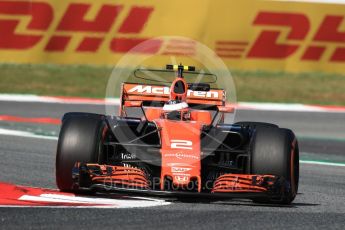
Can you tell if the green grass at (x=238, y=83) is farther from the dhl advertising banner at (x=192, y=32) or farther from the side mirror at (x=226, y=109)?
the side mirror at (x=226, y=109)

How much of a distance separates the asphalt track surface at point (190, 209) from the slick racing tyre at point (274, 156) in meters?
0.30

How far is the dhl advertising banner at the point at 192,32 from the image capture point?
22.6 metres

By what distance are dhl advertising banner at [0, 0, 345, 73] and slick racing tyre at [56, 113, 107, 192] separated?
12673mm

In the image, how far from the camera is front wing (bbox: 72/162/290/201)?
9523mm

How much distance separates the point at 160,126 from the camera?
1011cm

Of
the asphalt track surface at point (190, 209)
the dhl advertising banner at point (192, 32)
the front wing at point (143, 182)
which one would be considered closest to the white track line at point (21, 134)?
the asphalt track surface at point (190, 209)

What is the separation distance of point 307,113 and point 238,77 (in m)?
3.90

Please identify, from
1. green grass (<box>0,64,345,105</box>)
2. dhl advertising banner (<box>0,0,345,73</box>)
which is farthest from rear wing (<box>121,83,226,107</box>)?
dhl advertising banner (<box>0,0,345,73</box>)

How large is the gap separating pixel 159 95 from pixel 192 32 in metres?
12.1

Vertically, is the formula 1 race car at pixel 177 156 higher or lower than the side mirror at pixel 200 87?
lower

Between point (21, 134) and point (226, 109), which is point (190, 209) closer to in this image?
point (226, 109)

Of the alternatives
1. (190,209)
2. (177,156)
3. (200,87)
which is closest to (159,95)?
(200,87)

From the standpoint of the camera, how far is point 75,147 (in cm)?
980

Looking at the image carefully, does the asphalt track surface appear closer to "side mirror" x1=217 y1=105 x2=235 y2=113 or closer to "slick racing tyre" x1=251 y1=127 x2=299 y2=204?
"slick racing tyre" x1=251 y1=127 x2=299 y2=204
